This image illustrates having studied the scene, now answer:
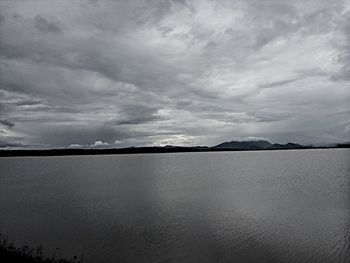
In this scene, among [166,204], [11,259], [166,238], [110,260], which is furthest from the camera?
[166,204]

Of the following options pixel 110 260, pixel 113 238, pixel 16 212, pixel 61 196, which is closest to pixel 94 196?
pixel 61 196

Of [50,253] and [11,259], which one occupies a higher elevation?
[11,259]

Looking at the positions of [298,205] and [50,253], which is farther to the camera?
[298,205]

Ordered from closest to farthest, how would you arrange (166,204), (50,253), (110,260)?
1. (110,260)
2. (50,253)
3. (166,204)

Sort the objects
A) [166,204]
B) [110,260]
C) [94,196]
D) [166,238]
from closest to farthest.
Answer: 1. [110,260]
2. [166,238]
3. [166,204]
4. [94,196]

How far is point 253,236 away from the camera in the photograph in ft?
77.6

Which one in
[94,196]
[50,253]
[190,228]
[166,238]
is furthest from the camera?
[94,196]

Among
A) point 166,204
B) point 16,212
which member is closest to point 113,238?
point 166,204

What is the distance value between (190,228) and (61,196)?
28243mm

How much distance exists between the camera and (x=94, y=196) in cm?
4634

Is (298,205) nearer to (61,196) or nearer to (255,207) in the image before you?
(255,207)

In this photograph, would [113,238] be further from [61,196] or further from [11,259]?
[61,196]

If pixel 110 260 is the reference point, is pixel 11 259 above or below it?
above

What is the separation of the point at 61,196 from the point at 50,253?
93.3 feet
